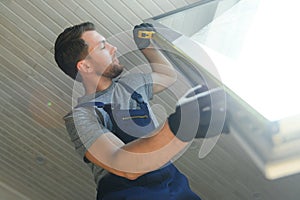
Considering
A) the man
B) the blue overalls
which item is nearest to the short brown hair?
the man

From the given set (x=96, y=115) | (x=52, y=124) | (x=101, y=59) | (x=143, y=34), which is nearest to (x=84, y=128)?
(x=96, y=115)

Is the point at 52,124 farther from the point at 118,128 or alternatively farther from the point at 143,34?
the point at 118,128

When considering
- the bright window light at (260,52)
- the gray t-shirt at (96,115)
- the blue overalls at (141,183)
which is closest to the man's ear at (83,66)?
the gray t-shirt at (96,115)

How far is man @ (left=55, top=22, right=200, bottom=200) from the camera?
150cm

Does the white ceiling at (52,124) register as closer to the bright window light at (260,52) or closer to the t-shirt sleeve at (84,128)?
the bright window light at (260,52)

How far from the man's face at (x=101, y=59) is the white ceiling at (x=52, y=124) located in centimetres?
45

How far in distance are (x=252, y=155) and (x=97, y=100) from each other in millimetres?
811

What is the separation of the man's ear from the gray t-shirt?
11 centimetres

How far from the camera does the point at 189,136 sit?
1.36m

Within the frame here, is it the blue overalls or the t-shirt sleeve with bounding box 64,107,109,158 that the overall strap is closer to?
the blue overalls

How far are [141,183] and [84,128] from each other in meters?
0.25

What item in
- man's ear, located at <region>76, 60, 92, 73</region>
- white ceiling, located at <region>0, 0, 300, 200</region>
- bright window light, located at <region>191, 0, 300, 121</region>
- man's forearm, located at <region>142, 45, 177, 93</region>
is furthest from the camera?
white ceiling, located at <region>0, 0, 300, 200</region>

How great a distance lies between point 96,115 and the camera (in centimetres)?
182

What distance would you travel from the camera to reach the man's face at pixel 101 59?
2.04 meters
